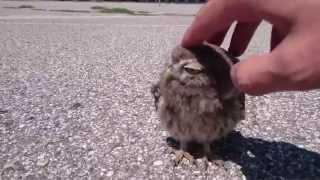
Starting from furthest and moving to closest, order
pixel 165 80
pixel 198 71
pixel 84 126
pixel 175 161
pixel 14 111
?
pixel 14 111 → pixel 84 126 → pixel 175 161 → pixel 165 80 → pixel 198 71

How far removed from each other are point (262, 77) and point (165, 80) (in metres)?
1.43

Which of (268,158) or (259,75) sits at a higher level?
(259,75)

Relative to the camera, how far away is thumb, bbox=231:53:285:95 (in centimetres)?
201

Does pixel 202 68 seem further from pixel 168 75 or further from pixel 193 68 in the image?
pixel 168 75

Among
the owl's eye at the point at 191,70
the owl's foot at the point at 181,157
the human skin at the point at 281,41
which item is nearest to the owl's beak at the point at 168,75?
the owl's eye at the point at 191,70

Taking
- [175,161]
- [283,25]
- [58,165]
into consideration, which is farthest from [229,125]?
[283,25]

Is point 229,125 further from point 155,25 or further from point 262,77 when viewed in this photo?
→ point 155,25

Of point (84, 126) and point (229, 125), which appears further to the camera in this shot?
point (84, 126)

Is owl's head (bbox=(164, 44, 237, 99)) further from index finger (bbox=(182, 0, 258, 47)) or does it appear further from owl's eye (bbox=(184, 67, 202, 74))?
index finger (bbox=(182, 0, 258, 47))

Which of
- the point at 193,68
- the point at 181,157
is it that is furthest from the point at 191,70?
the point at 181,157

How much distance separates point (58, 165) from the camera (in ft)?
11.9

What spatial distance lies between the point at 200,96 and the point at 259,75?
48.8 inches

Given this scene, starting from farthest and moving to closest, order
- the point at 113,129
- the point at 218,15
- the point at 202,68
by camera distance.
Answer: the point at 113,129 < the point at 202,68 < the point at 218,15

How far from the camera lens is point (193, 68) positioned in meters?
3.19
